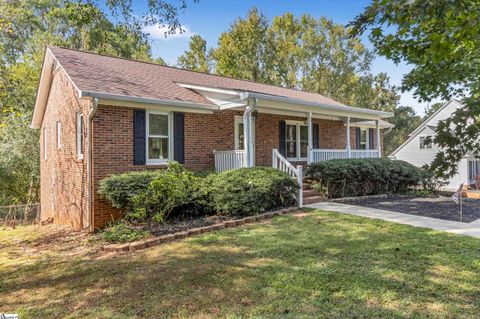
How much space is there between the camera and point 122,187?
7816 mm

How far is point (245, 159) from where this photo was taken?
10141 mm

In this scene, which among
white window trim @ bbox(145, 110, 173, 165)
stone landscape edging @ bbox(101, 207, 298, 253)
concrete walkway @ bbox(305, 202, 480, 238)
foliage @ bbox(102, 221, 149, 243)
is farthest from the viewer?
white window trim @ bbox(145, 110, 173, 165)

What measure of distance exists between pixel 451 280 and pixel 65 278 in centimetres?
564

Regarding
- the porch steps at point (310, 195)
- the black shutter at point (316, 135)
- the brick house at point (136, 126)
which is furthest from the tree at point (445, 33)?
the black shutter at point (316, 135)

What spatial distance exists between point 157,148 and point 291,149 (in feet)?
21.1

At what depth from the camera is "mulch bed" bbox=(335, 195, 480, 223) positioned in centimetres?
856

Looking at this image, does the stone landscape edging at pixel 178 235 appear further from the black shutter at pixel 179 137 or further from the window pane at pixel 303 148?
the window pane at pixel 303 148

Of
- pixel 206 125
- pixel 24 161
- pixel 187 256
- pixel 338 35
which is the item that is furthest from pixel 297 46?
pixel 187 256

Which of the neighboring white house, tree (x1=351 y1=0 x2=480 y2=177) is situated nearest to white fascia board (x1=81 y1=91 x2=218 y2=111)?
tree (x1=351 y1=0 x2=480 y2=177)

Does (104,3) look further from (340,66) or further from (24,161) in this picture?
(340,66)

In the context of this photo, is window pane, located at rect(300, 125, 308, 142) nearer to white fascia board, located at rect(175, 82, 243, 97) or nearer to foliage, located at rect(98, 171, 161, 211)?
white fascia board, located at rect(175, 82, 243, 97)

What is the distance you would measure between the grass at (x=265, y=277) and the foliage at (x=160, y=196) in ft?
3.96

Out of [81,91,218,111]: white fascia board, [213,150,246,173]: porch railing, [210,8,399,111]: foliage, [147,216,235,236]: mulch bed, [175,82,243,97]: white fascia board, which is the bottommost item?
[147,216,235,236]: mulch bed

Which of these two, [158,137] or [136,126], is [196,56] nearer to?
[158,137]
